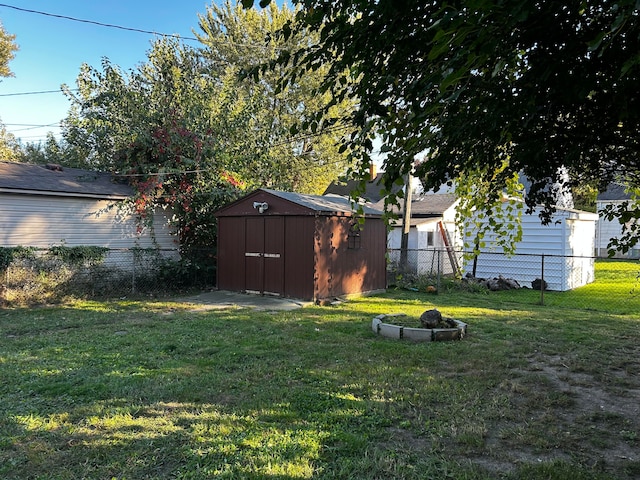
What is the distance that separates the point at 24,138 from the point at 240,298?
27.7 meters

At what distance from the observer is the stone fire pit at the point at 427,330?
6.39 m

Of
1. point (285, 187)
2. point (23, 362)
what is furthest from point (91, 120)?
point (23, 362)

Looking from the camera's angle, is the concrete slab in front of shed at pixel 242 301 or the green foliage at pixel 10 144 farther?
the green foliage at pixel 10 144

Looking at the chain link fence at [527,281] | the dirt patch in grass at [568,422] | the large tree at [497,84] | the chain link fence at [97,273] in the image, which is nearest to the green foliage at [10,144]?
the chain link fence at [97,273]

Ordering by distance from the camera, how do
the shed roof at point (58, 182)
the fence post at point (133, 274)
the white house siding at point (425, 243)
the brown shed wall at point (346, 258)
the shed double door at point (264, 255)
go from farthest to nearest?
the white house siding at point (425, 243) < the fence post at point (133, 274) < the shed roof at point (58, 182) < the shed double door at point (264, 255) < the brown shed wall at point (346, 258)

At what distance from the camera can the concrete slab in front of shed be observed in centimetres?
955

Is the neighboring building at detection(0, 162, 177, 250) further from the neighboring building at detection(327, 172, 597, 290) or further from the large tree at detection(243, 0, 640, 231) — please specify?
the large tree at detection(243, 0, 640, 231)

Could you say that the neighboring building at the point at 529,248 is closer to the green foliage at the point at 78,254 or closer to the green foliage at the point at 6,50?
the green foliage at the point at 78,254

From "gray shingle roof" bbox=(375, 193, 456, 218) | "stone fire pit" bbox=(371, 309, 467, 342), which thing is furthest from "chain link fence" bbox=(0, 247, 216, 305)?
"gray shingle roof" bbox=(375, 193, 456, 218)

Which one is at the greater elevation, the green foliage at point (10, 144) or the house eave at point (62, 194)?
the green foliage at point (10, 144)

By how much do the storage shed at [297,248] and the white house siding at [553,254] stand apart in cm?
409

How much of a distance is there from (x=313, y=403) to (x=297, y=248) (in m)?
6.50

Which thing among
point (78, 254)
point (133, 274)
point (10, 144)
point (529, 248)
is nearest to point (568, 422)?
point (133, 274)

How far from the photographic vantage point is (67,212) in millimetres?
11688
